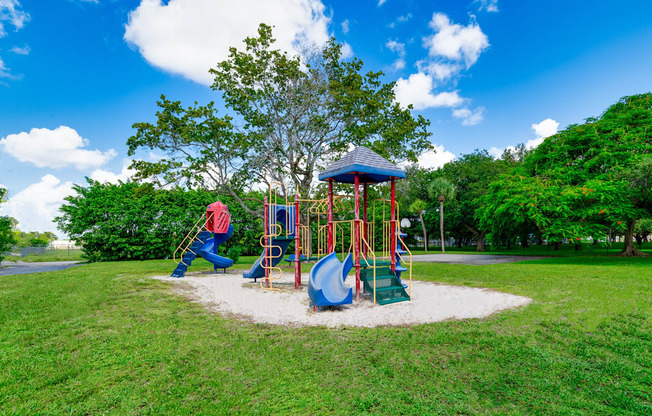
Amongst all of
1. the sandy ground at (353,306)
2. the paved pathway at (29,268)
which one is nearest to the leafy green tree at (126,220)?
the paved pathway at (29,268)

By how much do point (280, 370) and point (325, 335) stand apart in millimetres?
1253

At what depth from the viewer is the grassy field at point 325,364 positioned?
3111 millimetres

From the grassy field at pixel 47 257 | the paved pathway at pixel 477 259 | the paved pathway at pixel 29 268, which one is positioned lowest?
the paved pathway at pixel 477 259

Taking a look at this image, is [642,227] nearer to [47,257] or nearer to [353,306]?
[353,306]

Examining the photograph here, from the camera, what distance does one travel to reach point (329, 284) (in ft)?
22.8

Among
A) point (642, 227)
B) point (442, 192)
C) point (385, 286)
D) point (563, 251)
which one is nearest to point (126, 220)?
point (385, 286)

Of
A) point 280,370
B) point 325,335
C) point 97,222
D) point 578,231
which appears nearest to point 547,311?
point 325,335

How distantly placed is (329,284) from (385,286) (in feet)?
4.26

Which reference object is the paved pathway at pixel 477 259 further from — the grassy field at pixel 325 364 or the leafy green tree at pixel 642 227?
the grassy field at pixel 325 364

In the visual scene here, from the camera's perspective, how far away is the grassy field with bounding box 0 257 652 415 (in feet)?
Answer: 10.2

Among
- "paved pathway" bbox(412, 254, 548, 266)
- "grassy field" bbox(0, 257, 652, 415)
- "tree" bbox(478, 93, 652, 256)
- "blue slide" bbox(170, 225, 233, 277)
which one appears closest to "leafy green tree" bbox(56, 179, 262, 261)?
"blue slide" bbox(170, 225, 233, 277)

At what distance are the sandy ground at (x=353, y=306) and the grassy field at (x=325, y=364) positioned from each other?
441mm

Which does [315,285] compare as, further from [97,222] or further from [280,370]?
[97,222]

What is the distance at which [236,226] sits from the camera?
21891 millimetres
